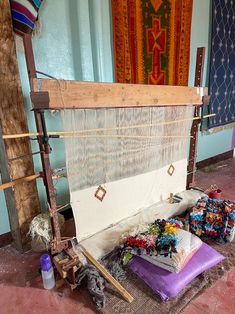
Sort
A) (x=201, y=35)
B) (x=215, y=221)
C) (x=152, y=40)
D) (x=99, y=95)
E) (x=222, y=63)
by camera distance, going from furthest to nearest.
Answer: (x=222, y=63) < (x=201, y=35) < (x=152, y=40) < (x=215, y=221) < (x=99, y=95)

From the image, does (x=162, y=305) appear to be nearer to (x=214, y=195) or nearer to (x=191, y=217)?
(x=191, y=217)

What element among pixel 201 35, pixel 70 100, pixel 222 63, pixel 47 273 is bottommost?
pixel 47 273

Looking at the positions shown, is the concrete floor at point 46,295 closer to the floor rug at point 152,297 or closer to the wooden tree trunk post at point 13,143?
the floor rug at point 152,297

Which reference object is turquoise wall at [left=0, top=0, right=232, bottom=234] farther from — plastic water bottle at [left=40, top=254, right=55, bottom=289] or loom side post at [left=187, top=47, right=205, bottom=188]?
loom side post at [left=187, top=47, right=205, bottom=188]

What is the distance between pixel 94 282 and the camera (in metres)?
1.27

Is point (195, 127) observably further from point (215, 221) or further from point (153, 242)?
point (153, 242)

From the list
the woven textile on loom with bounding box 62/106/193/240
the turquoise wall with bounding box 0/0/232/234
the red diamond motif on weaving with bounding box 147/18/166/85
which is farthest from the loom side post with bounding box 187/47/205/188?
the turquoise wall with bounding box 0/0/232/234

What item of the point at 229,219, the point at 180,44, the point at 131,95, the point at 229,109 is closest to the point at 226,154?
the point at 229,109

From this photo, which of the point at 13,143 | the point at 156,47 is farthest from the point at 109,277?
the point at 156,47

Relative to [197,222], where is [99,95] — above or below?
above

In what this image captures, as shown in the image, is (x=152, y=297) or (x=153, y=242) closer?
(x=152, y=297)

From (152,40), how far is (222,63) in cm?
140

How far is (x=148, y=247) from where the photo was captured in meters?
1.43

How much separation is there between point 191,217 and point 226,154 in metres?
2.41
